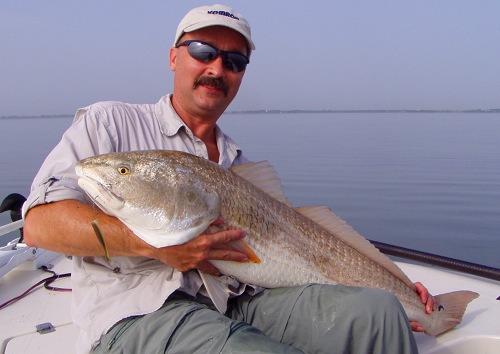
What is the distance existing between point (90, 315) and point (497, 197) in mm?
12101

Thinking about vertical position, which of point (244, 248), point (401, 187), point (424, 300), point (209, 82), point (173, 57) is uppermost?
point (173, 57)

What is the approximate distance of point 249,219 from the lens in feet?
9.43

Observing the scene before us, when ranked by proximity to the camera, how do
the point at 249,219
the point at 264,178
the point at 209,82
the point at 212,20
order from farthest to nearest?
1. the point at 209,82
2. the point at 212,20
3. the point at 264,178
4. the point at 249,219

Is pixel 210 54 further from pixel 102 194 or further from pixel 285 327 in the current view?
pixel 285 327

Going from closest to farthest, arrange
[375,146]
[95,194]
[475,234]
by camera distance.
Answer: [95,194] → [475,234] → [375,146]

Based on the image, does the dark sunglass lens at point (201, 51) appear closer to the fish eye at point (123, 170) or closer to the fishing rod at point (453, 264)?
the fish eye at point (123, 170)

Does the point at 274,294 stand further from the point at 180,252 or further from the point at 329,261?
the point at 180,252

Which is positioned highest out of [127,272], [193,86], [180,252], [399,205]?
[193,86]

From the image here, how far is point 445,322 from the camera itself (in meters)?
3.40

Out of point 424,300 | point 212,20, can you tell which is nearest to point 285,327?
point 424,300

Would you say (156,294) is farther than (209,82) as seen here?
No

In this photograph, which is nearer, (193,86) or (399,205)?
(193,86)

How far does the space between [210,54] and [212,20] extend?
234 millimetres

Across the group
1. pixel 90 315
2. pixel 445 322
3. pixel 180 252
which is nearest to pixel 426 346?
pixel 445 322
